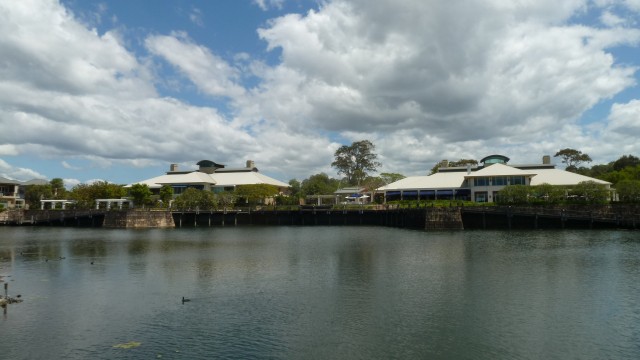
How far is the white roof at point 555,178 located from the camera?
7475 cm

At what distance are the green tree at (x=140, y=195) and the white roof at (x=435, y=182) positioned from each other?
4371cm

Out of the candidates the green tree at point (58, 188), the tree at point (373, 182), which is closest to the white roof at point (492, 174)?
the tree at point (373, 182)

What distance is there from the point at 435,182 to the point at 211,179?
162ft

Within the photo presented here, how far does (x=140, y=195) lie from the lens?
282 ft

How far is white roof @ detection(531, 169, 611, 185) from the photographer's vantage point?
245 feet

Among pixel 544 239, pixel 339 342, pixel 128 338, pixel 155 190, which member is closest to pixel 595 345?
pixel 339 342

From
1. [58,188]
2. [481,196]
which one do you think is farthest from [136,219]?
[58,188]

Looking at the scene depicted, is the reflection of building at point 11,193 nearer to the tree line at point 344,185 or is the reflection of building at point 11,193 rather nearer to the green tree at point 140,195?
the tree line at point 344,185

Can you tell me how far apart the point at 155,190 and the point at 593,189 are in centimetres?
8183

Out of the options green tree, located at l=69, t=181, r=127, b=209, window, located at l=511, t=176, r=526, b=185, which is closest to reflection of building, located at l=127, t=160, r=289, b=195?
green tree, located at l=69, t=181, r=127, b=209

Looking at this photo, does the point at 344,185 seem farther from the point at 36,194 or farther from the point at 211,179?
the point at 36,194


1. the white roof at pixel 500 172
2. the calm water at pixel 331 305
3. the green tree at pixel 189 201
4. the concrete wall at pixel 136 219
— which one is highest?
the white roof at pixel 500 172

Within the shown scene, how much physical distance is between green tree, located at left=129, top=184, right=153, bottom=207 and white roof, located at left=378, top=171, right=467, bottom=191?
43.7m

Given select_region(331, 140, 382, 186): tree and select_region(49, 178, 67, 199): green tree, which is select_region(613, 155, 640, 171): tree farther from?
select_region(49, 178, 67, 199): green tree
